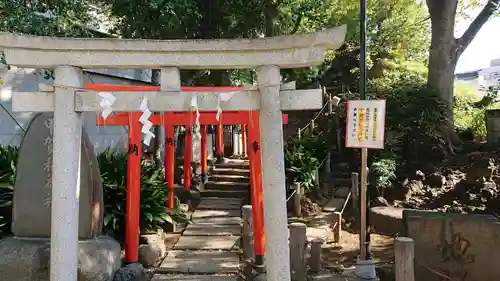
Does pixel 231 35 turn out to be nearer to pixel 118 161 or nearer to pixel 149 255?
pixel 118 161

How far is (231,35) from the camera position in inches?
389

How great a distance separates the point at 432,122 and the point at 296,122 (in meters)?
6.54

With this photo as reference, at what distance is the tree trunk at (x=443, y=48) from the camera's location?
11203 mm

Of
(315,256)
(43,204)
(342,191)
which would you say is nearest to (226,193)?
(342,191)

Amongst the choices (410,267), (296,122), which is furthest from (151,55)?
(296,122)

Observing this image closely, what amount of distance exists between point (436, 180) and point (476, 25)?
4.55m

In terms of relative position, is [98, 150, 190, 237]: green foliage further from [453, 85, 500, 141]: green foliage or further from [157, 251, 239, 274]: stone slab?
[453, 85, 500, 141]: green foliage

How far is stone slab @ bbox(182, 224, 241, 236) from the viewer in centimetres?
821

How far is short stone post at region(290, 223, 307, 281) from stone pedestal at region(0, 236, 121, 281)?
240 cm

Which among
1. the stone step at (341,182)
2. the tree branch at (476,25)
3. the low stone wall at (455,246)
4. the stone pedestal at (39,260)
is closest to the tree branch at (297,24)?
the tree branch at (476,25)

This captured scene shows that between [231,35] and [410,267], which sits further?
[231,35]

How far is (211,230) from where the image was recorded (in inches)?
334

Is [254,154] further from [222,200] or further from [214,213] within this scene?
[222,200]

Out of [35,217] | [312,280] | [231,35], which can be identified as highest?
[231,35]
